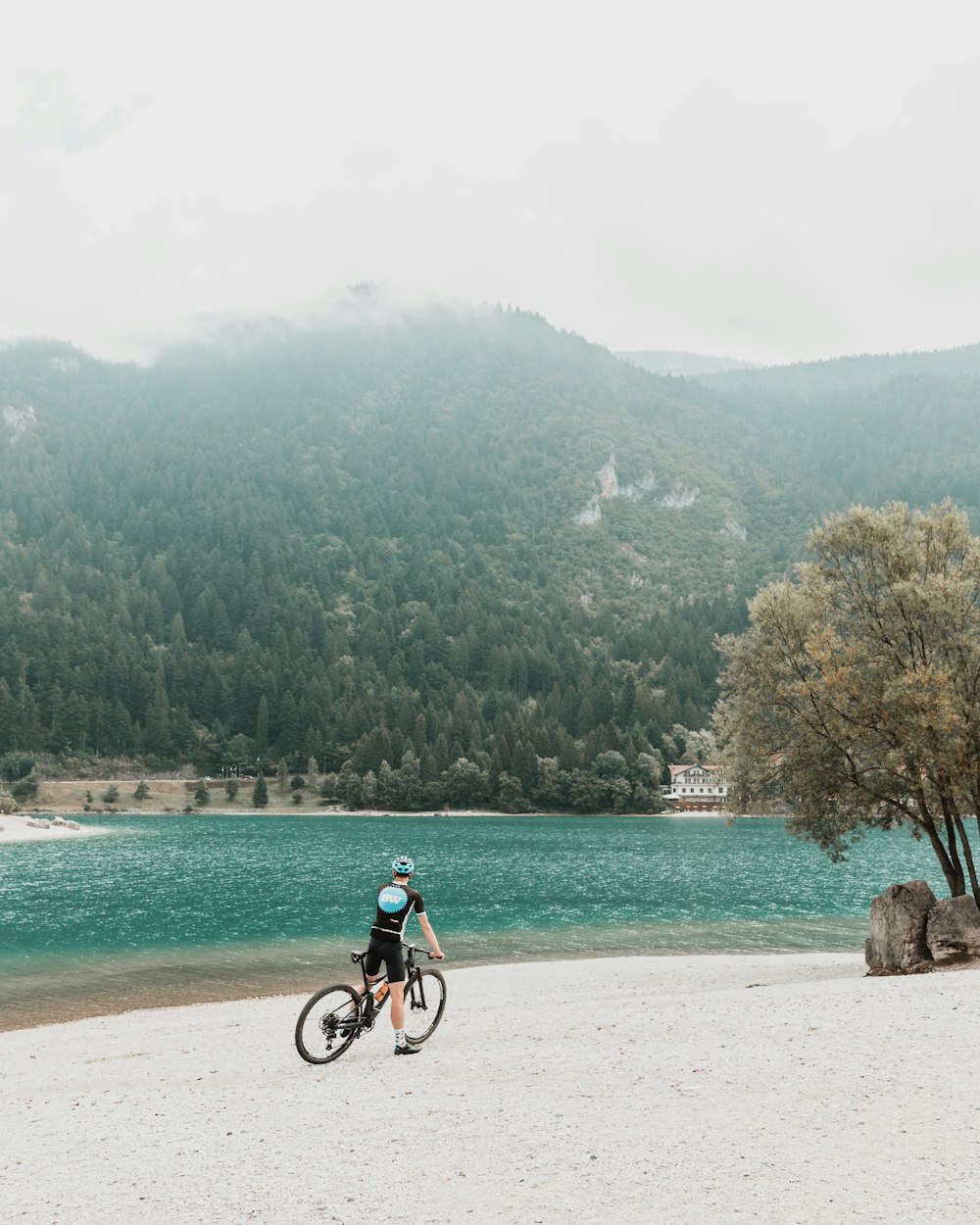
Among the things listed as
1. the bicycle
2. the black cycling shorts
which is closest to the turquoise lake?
the bicycle

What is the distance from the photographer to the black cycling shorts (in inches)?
593

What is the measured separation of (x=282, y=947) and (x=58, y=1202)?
3467 centimetres

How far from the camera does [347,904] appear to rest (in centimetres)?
5928

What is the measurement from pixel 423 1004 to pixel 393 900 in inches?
115

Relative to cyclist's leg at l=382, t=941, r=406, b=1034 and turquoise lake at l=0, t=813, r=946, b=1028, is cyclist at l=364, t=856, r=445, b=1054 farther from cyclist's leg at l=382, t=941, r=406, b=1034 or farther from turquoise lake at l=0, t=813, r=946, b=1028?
turquoise lake at l=0, t=813, r=946, b=1028

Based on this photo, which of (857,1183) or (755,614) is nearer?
(857,1183)

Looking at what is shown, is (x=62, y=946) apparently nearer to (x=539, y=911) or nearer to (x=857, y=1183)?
(x=539, y=911)

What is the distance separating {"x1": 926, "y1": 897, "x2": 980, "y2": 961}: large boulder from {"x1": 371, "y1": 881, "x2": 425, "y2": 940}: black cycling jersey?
17.8m

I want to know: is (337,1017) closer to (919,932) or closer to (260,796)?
(919,932)

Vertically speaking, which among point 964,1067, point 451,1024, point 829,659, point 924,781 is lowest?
point 451,1024

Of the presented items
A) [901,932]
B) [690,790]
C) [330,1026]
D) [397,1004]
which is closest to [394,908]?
[397,1004]

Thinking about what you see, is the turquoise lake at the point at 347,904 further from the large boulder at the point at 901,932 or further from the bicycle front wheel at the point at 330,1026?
the bicycle front wheel at the point at 330,1026

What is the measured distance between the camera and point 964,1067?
502 inches

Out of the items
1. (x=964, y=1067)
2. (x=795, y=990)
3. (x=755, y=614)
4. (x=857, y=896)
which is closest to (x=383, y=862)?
(x=857, y=896)
